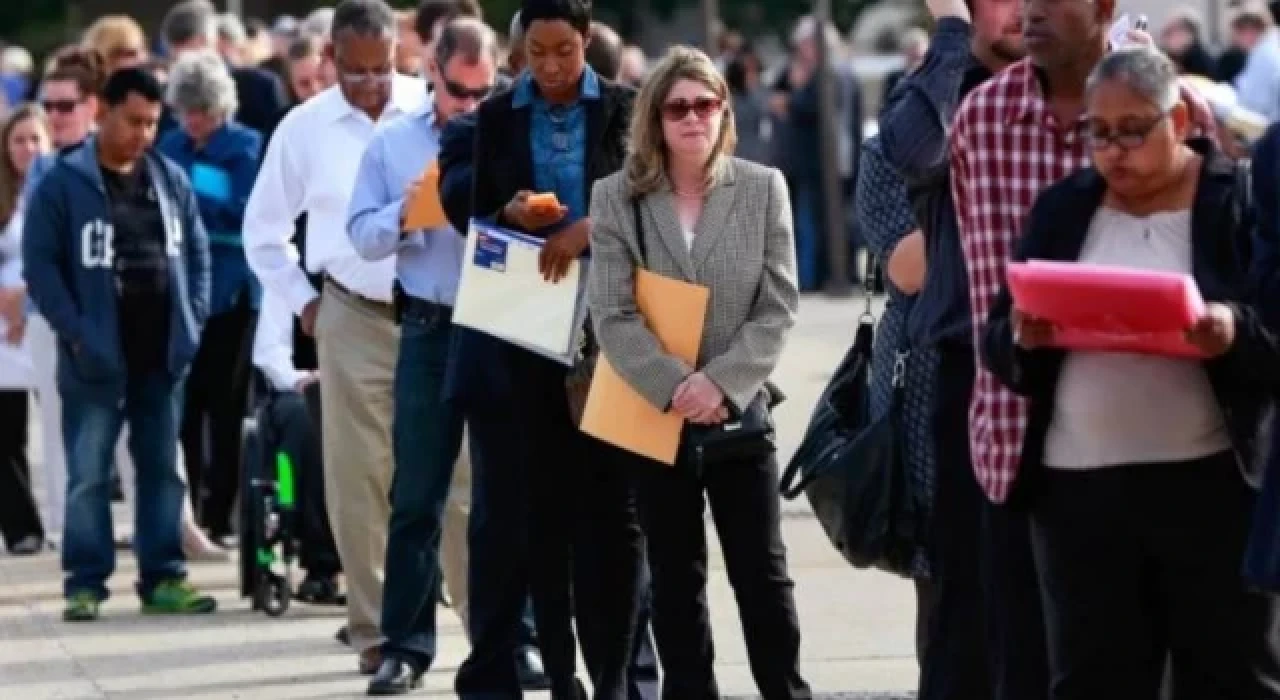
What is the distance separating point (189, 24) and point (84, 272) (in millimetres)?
4671

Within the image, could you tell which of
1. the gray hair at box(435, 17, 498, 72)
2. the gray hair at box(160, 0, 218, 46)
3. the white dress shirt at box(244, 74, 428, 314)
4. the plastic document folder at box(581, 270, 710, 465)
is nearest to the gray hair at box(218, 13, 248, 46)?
the gray hair at box(160, 0, 218, 46)

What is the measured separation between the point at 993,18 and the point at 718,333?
4.90ft

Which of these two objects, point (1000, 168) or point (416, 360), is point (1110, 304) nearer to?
point (1000, 168)

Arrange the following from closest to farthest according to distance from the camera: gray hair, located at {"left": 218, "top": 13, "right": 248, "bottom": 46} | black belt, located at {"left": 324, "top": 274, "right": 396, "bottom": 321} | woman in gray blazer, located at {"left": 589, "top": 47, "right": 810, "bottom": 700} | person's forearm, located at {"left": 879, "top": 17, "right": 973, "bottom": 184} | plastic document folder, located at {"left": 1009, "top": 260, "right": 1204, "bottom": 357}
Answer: plastic document folder, located at {"left": 1009, "top": 260, "right": 1204, "bottom": 357}, person's forearm, located at {"left": 879, "top": 17, "right": 973, "bottom": 184}, woman in gray blazer, located at {"left": 589, "top": 47, "right": 810, "bottom": 700}, black belt, located at {"left": 324, "top": 274, "right": 396, "bottom": 321}, gray hair, located at {"left": 218, "top": 13, "right": 248, "bottom": 46}

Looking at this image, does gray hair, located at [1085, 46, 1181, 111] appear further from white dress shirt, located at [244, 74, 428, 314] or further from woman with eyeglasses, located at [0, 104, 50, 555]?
woman with eyeglasses, located at [0, 104, 50, 555]

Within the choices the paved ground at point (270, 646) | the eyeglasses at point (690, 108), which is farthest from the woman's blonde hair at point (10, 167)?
the eyeglasses at point (690, 108)

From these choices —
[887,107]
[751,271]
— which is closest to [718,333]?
[751,271]

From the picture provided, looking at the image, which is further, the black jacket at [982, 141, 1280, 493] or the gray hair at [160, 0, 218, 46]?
the gray hair at [160, 0, 218, 46]

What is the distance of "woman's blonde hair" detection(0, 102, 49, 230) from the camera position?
14164mm

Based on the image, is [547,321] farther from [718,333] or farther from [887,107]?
[887,107]

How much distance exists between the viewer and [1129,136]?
6.20 m

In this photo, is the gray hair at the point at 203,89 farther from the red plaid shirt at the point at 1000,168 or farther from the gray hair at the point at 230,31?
the red plaid shirt at the point at 1000,168

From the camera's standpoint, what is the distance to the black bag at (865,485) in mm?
7383

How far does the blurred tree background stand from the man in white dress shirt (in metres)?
31.0
